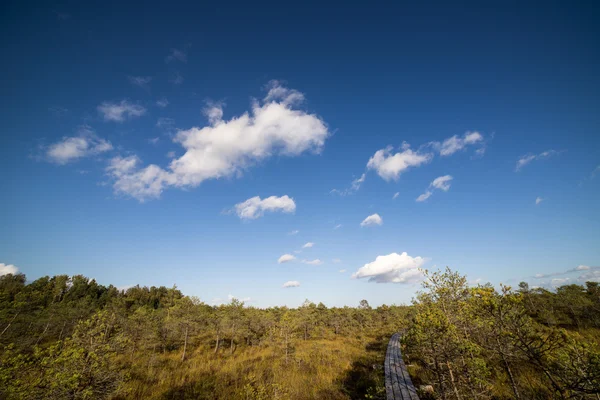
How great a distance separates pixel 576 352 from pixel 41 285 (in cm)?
10901

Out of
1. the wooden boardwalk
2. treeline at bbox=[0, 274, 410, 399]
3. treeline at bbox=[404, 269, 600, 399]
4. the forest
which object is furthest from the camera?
the wooden boardwalk

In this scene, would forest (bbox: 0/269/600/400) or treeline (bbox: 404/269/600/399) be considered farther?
forest (bbox: 0/269/600/400)

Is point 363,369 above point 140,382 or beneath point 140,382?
beneath

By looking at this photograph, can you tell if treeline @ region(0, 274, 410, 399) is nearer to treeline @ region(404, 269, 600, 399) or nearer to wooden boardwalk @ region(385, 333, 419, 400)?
wooden boardwalk @ region(385, 333, 419, 400)

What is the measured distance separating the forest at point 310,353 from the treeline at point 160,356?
0.36ft

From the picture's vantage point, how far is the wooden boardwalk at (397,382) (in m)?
15.2

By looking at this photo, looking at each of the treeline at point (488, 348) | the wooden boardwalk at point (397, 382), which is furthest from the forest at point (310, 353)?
the wooden boardwalk at point (397, 382)

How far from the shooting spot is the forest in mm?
7258

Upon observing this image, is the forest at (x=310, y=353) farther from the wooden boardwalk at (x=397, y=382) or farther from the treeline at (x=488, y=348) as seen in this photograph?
the wooden boardwalk at (x=397, y=382)

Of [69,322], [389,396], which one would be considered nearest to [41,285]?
[69,322]

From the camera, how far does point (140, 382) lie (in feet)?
70.2

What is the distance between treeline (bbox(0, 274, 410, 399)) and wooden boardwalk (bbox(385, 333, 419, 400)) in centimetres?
88

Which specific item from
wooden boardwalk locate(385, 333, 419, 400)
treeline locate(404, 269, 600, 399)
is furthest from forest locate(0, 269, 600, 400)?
wooden boardwalk locate(385, 333, 419, 400)

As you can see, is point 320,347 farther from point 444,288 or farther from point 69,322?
point 69,322
